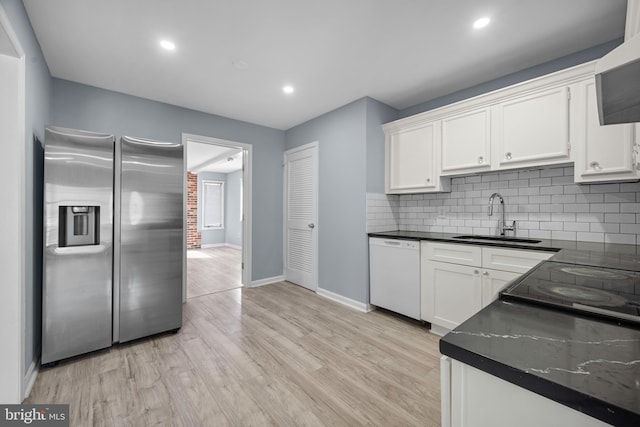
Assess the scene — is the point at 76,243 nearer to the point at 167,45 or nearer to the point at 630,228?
the point at 167,45

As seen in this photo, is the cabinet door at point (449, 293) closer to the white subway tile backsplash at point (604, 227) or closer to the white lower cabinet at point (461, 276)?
the white lower cabinet at point (461, 276)

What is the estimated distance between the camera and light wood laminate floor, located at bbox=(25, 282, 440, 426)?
1557 millimetres

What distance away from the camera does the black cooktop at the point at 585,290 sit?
0.72m

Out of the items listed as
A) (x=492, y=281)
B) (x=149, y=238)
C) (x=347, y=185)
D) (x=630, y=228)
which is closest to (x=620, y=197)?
(x=630, y=228)

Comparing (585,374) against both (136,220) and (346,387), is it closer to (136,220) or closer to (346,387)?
(346,387)

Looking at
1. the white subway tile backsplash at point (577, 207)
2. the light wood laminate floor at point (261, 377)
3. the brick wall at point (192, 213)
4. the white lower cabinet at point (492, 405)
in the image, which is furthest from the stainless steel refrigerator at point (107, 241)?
the brick wall at point (192, 213)

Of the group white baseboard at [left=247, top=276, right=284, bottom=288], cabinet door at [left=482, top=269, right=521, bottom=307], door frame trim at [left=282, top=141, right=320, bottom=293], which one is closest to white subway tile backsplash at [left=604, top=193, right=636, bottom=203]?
cabinet door at [left=482, top=269, right=521, bottom=307]

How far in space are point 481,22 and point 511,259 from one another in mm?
1758

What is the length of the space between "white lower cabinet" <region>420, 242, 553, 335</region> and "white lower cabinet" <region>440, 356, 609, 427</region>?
1776mm

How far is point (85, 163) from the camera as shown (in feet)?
6.91

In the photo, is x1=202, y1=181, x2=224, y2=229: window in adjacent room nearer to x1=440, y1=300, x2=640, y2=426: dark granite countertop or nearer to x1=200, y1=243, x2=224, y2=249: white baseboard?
x1=200, y1=243, x2=224, y2=249: white baseboard

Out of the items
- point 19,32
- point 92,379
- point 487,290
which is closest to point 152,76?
point 19,32

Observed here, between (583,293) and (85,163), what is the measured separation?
304cm

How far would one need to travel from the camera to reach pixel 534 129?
7.34 ft
